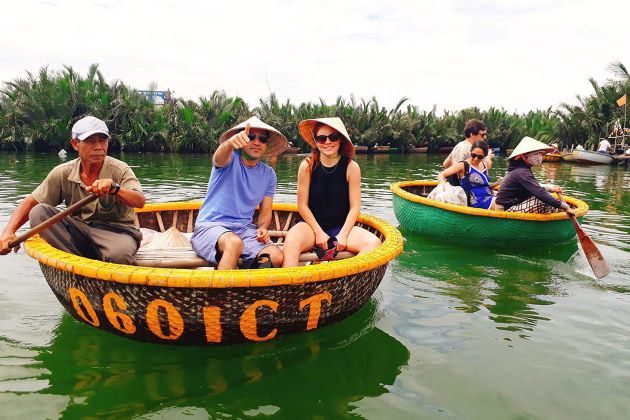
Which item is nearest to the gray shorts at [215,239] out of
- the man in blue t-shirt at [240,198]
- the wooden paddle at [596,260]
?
the man in blue t-shirt at [240,198]

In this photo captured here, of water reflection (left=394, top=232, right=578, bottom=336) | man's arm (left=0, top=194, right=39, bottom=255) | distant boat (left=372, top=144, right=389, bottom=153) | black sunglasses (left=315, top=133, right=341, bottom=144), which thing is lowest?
water reflection (left=394, top=232, right=578, bottom=336)

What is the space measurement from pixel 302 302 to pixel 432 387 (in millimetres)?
792

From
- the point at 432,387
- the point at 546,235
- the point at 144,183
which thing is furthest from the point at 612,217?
the point at 144,183

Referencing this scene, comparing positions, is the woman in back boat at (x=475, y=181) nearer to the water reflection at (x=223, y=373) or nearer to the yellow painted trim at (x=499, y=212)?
the yellow painted trim at (x=499, y=212)

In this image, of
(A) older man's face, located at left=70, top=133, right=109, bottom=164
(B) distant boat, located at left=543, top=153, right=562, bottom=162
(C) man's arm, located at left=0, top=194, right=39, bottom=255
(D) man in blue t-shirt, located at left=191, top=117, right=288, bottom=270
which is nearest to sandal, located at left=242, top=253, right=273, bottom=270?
(D) man in blue t-shirt, located at left=191, top=117, right=288, bottom=270

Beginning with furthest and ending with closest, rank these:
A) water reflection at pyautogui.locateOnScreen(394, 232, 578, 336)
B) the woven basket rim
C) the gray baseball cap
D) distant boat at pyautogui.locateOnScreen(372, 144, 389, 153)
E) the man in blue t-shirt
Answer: distant boat at pyautogui.locateOnScreen(372, 144, 389, 153), water reflection at pyautogui.locateOnScreen(394, 232, 578, 336), the man in blue t-shirt, the gray baseball cap, the woven basket rim

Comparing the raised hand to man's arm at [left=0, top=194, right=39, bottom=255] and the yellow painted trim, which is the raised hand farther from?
the yellow painted trim

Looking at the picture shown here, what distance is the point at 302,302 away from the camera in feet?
8.86

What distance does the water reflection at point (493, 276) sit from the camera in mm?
3768

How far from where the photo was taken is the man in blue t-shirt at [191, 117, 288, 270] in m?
3.21

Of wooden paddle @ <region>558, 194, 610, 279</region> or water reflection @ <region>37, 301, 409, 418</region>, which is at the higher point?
wooden paddle @ <region>558, 194, 610, 279</region>

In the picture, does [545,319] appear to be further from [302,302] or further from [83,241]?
[83,241]

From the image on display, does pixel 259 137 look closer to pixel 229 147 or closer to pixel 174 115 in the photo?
pixel 229 147

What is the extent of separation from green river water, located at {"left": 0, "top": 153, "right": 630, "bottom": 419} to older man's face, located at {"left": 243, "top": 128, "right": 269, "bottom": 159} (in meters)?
1.23
